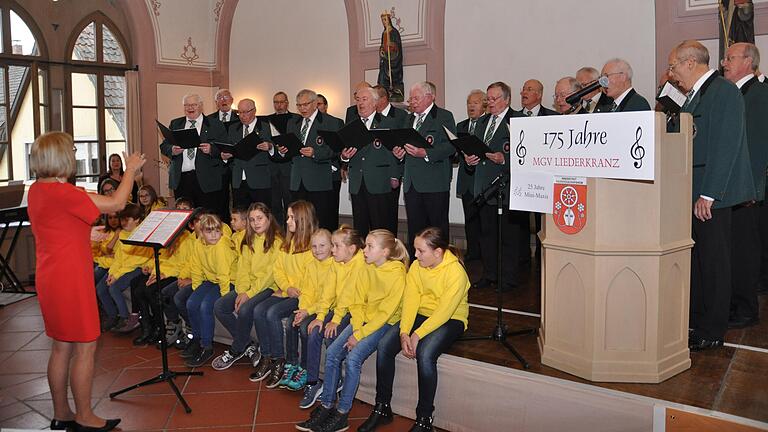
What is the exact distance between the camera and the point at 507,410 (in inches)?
121

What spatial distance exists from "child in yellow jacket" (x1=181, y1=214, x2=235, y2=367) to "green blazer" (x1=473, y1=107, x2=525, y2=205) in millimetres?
1803

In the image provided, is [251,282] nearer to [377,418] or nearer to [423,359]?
[377,418]

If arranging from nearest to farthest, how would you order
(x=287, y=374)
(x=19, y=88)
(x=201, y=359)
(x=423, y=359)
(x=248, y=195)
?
(x=423, y=359)
(x=287, y=374)
(x=201, y=359)
(x=248, y=195)
(x=19, y=88)

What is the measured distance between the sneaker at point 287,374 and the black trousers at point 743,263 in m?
2.45

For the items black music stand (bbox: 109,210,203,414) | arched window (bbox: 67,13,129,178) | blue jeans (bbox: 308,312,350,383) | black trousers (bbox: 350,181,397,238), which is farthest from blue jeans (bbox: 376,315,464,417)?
arched window (bbox: 67,13,129,178)

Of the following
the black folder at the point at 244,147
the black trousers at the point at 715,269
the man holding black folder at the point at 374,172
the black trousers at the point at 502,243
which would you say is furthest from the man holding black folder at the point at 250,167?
the black trousers at the point at 715,269

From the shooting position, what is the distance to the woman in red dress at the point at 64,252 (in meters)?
2.96

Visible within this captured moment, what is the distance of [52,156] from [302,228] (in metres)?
1.48

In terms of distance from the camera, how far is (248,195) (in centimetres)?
592

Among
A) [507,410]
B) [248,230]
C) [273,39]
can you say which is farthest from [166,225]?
[273,39]

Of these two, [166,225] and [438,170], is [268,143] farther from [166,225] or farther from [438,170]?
[166,225]

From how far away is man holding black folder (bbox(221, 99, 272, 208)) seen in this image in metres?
5.79

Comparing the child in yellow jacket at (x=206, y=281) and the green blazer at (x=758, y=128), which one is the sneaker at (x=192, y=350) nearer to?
the child in yellow jacket at (x=206, y=281)

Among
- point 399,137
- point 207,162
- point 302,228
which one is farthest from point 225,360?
point 207,162
